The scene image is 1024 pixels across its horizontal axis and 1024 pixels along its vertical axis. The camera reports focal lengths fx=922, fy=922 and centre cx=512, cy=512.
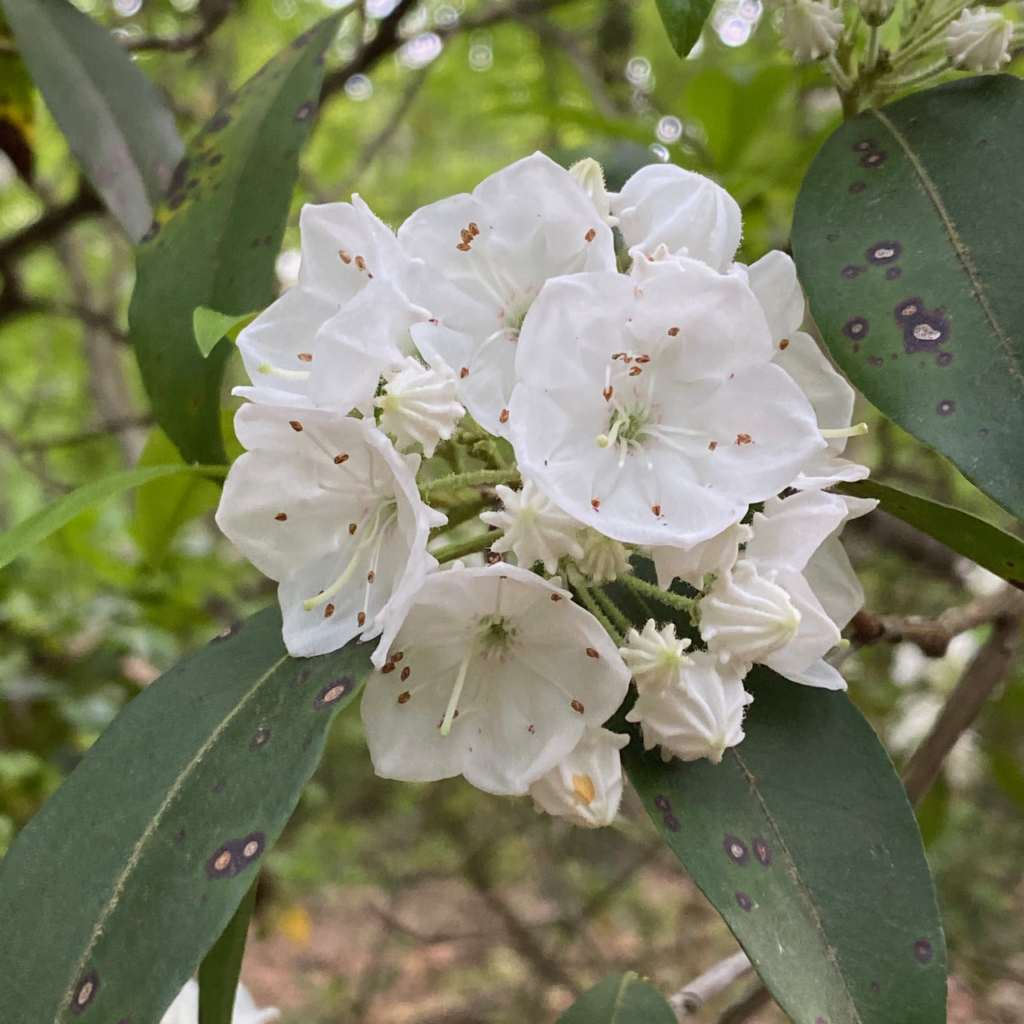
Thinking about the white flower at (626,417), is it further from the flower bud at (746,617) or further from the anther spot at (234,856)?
the anther spot at (234,856)

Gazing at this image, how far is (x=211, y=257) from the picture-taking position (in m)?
1.03

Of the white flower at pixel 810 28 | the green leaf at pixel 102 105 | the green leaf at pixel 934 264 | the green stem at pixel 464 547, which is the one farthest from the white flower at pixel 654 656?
the green leaf at pixel 102 105

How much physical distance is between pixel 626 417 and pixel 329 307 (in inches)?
11.0

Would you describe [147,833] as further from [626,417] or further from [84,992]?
[626,417]

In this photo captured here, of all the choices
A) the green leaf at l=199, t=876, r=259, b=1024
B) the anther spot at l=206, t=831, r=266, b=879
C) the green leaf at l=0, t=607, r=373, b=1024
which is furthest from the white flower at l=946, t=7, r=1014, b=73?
the green leaf at l=199, t=876, r=259, b=1024

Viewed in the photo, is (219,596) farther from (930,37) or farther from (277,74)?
(930,37)

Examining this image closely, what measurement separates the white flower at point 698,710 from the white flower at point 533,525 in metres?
0.14

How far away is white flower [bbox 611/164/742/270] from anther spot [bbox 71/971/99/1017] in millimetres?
672

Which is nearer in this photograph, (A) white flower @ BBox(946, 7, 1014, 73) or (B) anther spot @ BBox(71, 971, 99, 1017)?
(B) anther spot @ BBox(71, 971, 99, 1017)

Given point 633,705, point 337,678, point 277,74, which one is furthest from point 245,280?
point 633,705

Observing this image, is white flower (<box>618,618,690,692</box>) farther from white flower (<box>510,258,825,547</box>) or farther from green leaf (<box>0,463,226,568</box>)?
green leaf (<box>0,463,226,568</box>)

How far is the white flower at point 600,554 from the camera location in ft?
2.30

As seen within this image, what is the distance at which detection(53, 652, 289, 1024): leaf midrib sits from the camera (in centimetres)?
63

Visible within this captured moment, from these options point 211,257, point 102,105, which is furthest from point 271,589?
point 211,257
